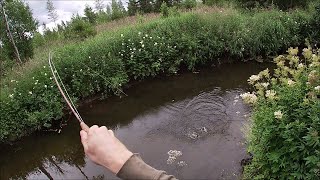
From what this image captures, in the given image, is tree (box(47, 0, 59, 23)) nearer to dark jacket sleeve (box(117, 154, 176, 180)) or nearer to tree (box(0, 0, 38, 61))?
tree (box(0, 0, 38, 61))

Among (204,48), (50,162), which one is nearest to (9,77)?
(50,162)

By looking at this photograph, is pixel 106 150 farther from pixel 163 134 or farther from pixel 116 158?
pixel 163 134

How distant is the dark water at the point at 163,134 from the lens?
7.18 metres

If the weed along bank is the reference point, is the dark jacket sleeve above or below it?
above

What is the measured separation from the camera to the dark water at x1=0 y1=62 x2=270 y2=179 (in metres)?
7.18

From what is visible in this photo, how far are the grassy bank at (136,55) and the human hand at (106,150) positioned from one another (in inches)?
302

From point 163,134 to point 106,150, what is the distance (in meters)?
6.87

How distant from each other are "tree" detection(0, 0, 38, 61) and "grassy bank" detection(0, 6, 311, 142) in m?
0.71

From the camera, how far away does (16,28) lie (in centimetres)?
1159

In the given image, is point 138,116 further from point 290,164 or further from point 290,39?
point 290,39

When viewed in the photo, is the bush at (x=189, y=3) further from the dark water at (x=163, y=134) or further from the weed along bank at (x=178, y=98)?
the dark water at (x=163, y=134)

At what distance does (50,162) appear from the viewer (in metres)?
8.13

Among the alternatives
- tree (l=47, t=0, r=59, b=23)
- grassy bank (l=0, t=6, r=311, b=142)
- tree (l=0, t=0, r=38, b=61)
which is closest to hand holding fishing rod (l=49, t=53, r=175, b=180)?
grassy bank (l=0, t=6, r=311, b=142)

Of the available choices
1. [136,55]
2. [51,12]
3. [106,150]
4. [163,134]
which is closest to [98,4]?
[51,12]
